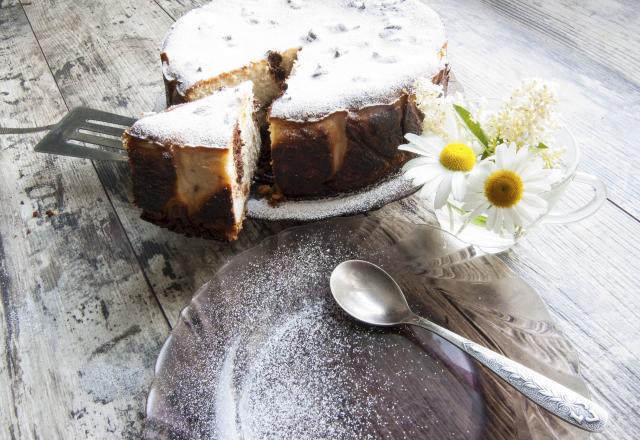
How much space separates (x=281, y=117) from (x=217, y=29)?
1.43 feet

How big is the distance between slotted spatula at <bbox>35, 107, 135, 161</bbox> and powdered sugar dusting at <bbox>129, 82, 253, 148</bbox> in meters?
0.20

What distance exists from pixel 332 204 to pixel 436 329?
0.39 m

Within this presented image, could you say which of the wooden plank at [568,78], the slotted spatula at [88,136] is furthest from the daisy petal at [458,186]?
the slotted spatula at [88,136]

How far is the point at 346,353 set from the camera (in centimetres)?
97

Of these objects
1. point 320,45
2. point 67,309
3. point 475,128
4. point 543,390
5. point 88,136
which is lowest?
point 67,309

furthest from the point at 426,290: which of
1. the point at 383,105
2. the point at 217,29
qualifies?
the point at 217,29

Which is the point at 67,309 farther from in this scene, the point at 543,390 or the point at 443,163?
the point at 543,390

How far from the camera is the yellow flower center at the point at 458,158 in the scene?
0.95m

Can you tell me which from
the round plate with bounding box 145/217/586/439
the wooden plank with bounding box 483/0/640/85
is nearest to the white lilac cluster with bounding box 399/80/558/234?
the round plate with bounding box 145/217/586/439

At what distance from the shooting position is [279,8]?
156 cm

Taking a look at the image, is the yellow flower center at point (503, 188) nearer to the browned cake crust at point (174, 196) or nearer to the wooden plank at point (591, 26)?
the browned cake crust at point (174, 196)

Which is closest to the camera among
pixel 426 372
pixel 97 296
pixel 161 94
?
pixel 426 372

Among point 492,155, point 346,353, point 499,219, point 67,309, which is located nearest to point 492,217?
point 499,219

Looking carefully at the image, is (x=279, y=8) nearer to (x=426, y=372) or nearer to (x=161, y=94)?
(x=161, y=94)
